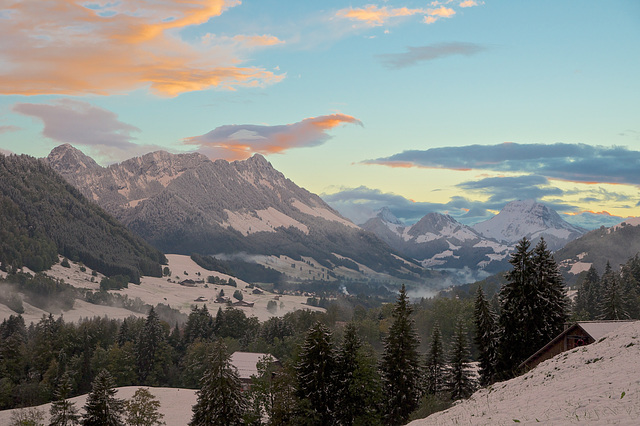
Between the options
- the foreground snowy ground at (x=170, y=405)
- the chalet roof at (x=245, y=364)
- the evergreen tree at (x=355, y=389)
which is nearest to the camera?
the evergreen tree at (x=355, y=389)

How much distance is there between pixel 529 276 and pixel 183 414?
58.9 meters

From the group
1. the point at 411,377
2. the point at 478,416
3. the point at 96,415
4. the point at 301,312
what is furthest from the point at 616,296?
the point at 301,312

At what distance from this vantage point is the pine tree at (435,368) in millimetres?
68750

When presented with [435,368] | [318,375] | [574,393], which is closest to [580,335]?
[574,393]

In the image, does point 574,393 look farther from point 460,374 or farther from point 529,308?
point 460,374

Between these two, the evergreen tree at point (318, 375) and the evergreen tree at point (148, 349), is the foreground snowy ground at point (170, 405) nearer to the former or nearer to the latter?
the evergreen tree at point (148, 349)

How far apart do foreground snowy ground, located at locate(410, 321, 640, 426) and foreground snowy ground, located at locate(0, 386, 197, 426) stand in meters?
61.2

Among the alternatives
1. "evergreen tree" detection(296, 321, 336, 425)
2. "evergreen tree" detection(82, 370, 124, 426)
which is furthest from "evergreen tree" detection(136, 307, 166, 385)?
"evergreen tree" detection(296, 321, 336, 425)

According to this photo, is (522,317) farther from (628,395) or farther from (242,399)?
(628,395)

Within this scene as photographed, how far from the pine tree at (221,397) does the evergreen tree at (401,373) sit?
16.2m

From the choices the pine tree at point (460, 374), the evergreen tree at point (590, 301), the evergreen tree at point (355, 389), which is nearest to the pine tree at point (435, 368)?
the pine tree at point (460, 374)

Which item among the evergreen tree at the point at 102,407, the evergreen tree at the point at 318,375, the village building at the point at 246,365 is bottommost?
the village building at the point at 246,365

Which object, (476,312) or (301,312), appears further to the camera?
(301,312)

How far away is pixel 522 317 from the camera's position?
60.3m
